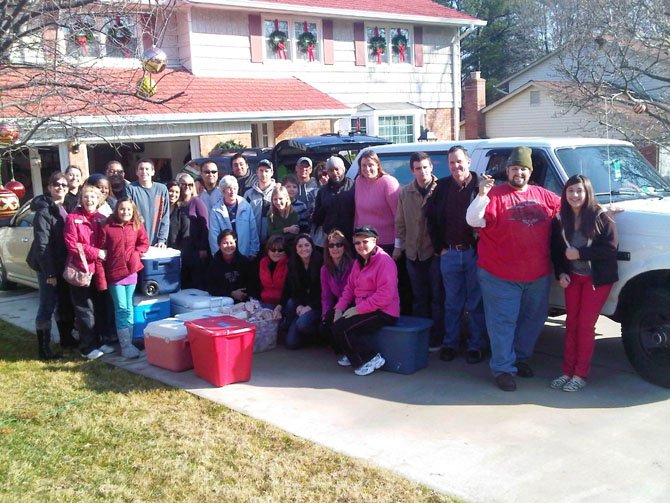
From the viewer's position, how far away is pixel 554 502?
3756mm

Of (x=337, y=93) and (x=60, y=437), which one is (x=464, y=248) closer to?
(x=60, y=437)

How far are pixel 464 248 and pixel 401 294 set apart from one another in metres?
1.09

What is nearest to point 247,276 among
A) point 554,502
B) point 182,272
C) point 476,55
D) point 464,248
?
point 182,272

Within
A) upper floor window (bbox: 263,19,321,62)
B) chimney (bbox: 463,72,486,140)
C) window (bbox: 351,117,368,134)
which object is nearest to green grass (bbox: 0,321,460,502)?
upper floor window (bbox: 263,19,321,62)

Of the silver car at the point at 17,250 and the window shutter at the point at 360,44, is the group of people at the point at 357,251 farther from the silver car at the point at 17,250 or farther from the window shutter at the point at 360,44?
the window shutter at the point at 360,44

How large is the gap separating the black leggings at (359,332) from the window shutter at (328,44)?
1584cm

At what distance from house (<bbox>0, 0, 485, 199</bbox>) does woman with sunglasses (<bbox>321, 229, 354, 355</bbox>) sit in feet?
26.4

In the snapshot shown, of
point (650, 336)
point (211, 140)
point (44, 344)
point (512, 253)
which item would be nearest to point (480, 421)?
point (512, 253)

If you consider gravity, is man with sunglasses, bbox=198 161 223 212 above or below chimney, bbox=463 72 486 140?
below

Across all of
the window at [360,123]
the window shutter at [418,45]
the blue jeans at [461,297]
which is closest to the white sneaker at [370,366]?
the blue jeans at [461,297]

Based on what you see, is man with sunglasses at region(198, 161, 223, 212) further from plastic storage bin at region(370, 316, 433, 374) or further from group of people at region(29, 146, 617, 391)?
plastic storage bin at region(370, 316, 433, 374)

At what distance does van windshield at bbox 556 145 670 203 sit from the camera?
19.6ft

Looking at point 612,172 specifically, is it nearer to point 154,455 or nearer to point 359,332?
point 359,332

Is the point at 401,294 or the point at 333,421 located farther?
the point at 401,294
